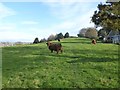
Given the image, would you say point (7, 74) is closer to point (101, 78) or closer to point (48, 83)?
point (48, 83)

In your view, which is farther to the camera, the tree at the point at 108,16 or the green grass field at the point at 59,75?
the tree at the point at 108,16

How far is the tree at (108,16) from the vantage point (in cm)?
4856

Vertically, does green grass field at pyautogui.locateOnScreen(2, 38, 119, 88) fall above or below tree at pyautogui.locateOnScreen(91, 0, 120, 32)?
below

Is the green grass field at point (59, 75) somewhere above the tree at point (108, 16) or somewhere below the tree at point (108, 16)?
below

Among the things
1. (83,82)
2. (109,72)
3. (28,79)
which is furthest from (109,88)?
(28,79)

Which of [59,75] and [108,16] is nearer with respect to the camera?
[59,75]

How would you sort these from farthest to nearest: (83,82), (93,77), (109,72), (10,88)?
(109,72) < (93,77) < (83,82) < (10,88)

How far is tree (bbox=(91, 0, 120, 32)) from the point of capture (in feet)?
159

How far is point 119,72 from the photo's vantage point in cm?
1800

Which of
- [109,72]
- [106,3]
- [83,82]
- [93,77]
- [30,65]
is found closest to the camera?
[83,82]

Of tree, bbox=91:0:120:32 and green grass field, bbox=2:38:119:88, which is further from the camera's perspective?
tree, bbox=91:0:120:32

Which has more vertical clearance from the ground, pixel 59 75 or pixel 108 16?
pixel 108 16

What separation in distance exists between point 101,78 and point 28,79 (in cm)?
406

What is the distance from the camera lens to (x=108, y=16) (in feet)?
182
